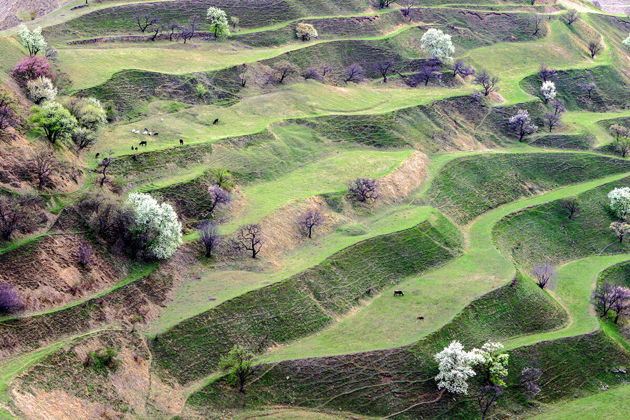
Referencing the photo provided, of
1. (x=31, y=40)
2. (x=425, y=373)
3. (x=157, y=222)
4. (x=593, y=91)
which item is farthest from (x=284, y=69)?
(x=593, y=91)

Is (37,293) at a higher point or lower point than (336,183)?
higher

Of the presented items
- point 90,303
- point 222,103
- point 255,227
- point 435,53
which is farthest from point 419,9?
point 90,303

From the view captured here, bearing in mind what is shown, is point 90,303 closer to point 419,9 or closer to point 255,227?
point 255,227

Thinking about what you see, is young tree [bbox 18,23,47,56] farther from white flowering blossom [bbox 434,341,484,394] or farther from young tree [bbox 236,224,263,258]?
white flowering blossom [bbox 434,341,484,394]

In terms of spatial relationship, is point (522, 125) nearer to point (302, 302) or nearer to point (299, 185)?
point (299, 185)

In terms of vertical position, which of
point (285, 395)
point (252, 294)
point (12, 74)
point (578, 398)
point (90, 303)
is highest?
point (12, 74)

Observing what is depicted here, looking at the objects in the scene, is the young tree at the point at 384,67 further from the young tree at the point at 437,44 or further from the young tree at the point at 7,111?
the young tree at the point at 7,111

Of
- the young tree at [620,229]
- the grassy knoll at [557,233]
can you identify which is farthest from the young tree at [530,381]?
the young tree at [620,229]
